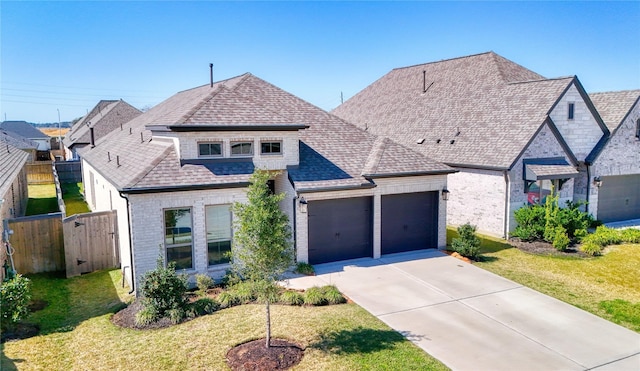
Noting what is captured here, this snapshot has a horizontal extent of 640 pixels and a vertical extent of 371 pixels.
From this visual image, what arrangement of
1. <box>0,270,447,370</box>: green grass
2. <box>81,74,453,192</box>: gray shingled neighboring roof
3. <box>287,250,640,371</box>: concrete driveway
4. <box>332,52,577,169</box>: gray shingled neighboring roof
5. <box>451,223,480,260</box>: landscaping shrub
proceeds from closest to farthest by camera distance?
<box>0,270,447,370</box>: green grass, <box>287,250,640,371</box>: concrete driveway, <box>81,74,453,192</box>: gray shingled neighboring roof, <box>451,223,480,260</box>: landscaping shrub, <box>332,52,577,169</box>: gray shingled neighboring roof

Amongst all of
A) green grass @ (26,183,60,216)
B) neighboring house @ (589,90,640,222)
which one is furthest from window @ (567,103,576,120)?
green grass @ (26,183,60,216)

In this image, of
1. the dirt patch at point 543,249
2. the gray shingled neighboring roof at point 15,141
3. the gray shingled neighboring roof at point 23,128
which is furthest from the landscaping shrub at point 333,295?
the gray shingled neighboring roof at point 23,128

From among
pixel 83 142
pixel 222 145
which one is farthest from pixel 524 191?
pixel 83 142

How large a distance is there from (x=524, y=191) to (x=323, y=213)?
10064 millimetres

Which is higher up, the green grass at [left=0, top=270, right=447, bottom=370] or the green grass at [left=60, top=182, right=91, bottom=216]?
the green grass at [left=60, top=182, right=91, bottom=216]

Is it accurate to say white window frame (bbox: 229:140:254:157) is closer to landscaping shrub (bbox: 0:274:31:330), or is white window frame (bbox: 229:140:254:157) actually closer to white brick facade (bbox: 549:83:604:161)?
landscaping shrub (bbox: 0:274:31:330)

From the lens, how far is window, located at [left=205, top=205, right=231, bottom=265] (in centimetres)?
1356

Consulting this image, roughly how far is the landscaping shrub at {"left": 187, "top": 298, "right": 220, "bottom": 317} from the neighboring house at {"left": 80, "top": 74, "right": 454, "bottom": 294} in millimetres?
1994

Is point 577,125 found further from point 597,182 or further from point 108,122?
point 108,122

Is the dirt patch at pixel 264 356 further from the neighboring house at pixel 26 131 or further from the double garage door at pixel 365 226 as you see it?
the neighboring house at pixel 26 131

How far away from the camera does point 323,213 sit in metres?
15.4

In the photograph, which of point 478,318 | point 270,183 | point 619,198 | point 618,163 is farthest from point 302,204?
point 619,198

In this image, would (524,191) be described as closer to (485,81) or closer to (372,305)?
(485,81)

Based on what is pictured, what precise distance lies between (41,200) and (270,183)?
20.4 m
